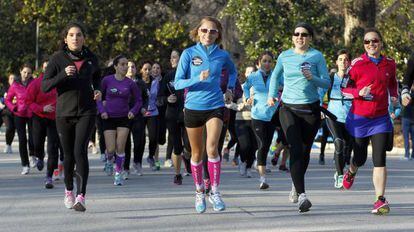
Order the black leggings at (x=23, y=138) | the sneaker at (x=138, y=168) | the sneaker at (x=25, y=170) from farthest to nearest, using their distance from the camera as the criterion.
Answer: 1. the black leggings at (x=23, y=138)
2. the sneaker at (x=25, y=170)
3. the sneaker at (x=138, y=168)

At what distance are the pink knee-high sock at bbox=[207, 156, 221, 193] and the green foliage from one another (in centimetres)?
2018

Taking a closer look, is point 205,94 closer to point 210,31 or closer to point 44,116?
point 210,31

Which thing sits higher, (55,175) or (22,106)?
(22,106)

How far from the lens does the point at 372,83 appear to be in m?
12.0

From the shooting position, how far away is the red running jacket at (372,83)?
1202 cm

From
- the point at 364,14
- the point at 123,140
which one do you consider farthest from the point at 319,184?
the point at 364,14

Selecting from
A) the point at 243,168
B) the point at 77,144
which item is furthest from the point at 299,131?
the point at 243,168

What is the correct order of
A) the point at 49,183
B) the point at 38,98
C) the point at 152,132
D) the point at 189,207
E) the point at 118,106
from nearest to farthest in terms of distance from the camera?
the point at 189,207, the point at 49,183, the point at 118,106, the point at 38,98, the point at 152,132

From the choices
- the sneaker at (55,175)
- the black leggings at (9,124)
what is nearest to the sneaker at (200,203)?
the sneaker at (55,175)

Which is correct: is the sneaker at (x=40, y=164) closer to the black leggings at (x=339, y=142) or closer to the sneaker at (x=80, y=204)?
the black leggings at (x=339, y=142)

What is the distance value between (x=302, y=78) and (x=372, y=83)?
2.37 ft

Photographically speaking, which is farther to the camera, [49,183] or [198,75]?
[49,183]

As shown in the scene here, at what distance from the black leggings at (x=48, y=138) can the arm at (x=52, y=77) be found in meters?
3.47

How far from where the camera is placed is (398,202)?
42.9 feet
